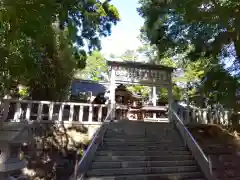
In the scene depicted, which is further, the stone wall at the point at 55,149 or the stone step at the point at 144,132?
the stone step at the point at 144,132

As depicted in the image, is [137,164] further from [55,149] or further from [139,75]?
[139,75]

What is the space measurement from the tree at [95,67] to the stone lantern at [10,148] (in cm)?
2168

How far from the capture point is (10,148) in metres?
2.97

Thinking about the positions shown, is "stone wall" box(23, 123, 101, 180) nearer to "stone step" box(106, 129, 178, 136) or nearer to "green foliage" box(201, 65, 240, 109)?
"stone step" box(106, 129, 178, 136)

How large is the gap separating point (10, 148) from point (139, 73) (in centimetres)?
698

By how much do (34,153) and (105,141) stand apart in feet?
7.46

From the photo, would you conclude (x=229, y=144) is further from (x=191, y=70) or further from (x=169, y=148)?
(x=191, y=70)

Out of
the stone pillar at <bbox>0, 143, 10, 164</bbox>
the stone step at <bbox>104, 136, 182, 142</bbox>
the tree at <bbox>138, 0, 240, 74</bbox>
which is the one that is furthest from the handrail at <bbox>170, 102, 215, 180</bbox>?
the stone pillar at <bbox>0, 143, 10, 164</bbox>

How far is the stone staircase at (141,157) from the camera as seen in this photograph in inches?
201

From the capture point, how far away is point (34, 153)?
6.02m

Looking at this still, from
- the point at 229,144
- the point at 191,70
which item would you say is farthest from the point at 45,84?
the point at 191,70

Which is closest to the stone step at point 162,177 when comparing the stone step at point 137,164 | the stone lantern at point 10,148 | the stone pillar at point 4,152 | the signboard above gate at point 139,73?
the stone step at point 137,164

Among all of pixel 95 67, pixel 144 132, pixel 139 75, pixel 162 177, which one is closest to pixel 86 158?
pixel 162 177

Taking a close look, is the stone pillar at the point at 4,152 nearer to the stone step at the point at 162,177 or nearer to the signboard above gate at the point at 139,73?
the stone step at the point at 162,177
